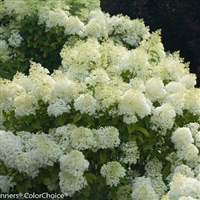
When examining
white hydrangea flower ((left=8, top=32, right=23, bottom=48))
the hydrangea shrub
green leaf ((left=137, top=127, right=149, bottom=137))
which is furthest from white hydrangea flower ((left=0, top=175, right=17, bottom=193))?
white hydrangea flower ((left=8, top=32, right=23, bottom=48))

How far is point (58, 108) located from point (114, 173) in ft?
2.28

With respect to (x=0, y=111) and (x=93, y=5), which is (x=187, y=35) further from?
(x=0, y=111)

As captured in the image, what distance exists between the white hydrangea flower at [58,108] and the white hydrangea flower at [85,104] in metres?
0.10

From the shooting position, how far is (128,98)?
11.6ft

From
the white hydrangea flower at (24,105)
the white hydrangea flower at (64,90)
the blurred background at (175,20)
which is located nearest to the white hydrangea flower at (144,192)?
the white hydrangea flower at (64,90)

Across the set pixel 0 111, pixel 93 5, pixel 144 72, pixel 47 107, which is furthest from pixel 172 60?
pixel 93 5

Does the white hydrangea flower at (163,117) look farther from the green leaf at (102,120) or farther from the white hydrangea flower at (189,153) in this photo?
the green leaf at (102,120)

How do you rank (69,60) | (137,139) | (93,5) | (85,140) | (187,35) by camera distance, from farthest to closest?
1. (187,35)
2. (93,5)
3. (69,60)
4. (137,139)
5. (85,140)

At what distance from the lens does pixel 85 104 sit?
11.6ft

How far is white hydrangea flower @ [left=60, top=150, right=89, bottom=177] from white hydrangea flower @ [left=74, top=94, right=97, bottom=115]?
38cm

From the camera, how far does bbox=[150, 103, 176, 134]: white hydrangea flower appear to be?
3.68 m

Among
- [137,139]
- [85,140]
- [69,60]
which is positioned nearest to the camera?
[85,140]

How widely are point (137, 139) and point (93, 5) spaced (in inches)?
139

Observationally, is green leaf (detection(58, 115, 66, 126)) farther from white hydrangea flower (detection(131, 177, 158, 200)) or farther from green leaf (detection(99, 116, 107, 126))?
white hydrangea flower (detection(131, 177, 158, 200))
